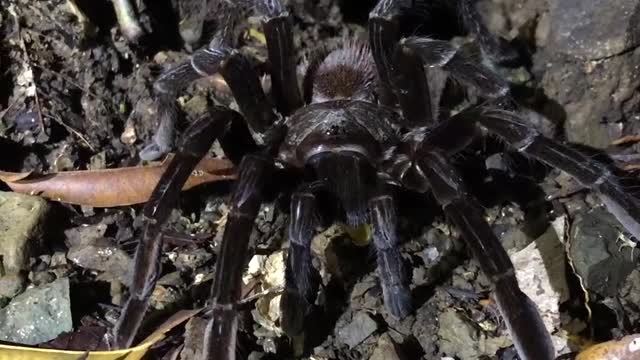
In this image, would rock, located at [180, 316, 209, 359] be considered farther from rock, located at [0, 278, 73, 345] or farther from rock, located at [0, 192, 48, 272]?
rock, located at [0, 192, 48, 272]

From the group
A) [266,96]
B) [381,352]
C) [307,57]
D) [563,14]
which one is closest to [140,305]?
[381,352]

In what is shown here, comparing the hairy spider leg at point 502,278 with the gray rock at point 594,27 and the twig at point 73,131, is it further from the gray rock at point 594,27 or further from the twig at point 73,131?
the twig at point 73,131

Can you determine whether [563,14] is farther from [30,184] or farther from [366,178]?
[30,184]

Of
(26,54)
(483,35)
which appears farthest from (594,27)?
(26,54)

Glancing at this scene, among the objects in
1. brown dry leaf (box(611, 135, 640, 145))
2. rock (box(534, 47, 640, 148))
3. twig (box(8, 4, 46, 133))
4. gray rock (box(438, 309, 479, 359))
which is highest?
twig (box(8, 4, 46, 133))

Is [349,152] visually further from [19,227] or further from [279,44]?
[19,227]

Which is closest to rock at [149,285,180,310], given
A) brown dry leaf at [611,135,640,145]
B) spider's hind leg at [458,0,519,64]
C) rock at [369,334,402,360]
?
rock at [369,334,402,360]

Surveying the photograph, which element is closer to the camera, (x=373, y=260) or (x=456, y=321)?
(x=456, y=321)

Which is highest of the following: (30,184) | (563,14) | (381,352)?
(563,14)
